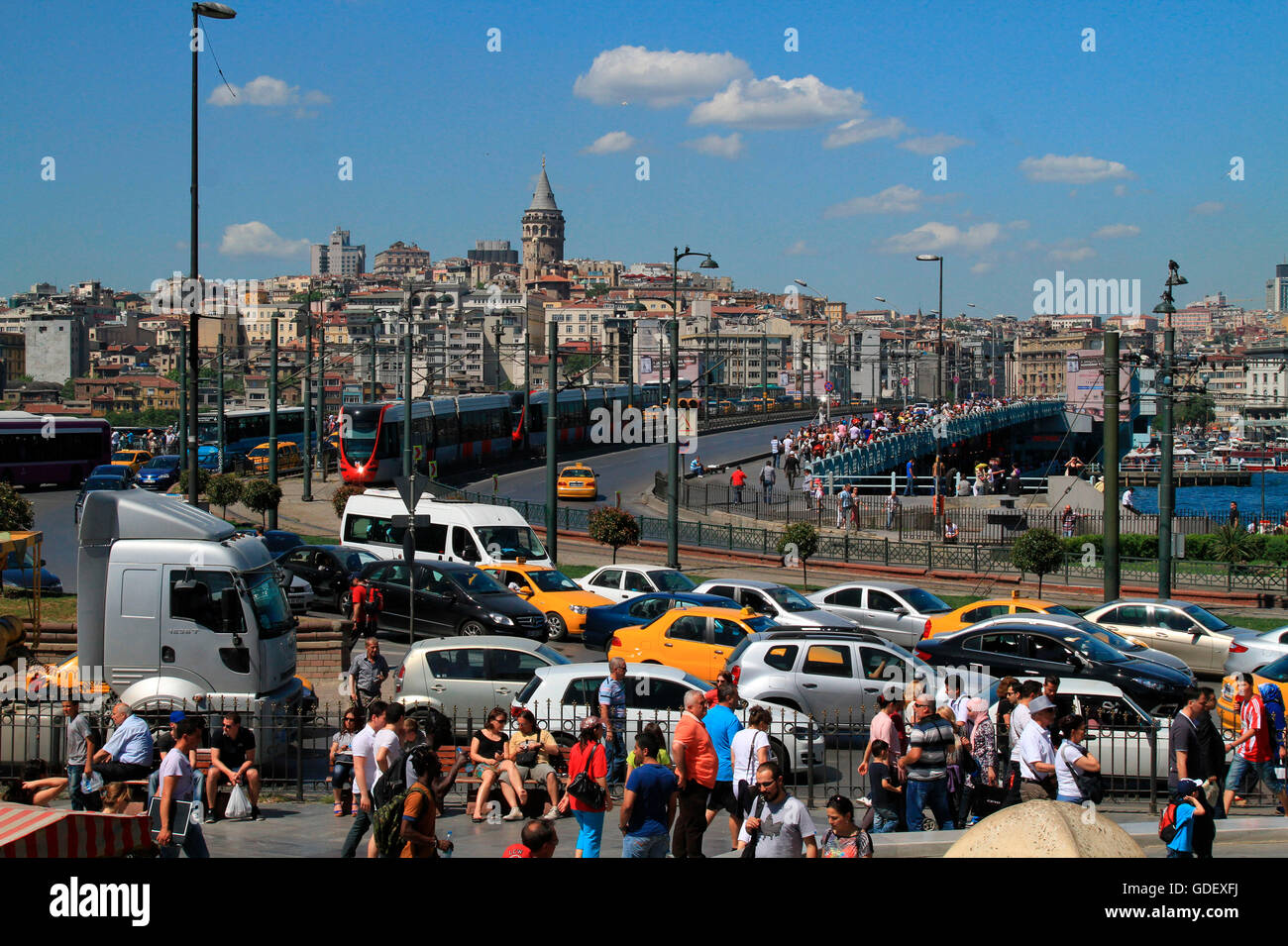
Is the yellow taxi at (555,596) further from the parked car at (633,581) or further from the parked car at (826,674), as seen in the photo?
the parked car at (826,674)

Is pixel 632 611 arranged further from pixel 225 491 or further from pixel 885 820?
pixel 225 491

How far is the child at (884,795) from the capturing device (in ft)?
31.0

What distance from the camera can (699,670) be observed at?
606 inches

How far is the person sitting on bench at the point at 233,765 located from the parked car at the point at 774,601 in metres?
9.36

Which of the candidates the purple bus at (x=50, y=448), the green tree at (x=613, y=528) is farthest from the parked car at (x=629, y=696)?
the purple bus at (x=50, y=448)

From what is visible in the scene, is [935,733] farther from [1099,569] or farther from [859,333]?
[859,333]

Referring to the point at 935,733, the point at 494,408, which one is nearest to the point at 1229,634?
the point at 935,733

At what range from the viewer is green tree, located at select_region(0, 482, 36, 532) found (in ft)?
82.3

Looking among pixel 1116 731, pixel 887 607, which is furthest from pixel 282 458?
pixel 1116 731

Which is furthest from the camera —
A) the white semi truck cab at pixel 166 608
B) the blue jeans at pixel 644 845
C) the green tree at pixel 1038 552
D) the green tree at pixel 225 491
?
the green tree at pixel 225 491

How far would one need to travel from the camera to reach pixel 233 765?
10.8 m

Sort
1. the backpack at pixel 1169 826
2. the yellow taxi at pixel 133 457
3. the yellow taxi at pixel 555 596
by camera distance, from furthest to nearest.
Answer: the yellow taxi at pixel 133 457 → the yellow taxi at pixel 555 596 → the backpack at pixel 1169 826

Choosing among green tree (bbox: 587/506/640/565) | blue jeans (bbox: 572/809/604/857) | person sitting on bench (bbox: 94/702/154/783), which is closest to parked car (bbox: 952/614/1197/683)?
blue jeans (bbox: 572/809/604/857)

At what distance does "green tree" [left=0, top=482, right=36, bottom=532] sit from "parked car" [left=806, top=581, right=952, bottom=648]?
15974 millimetres
